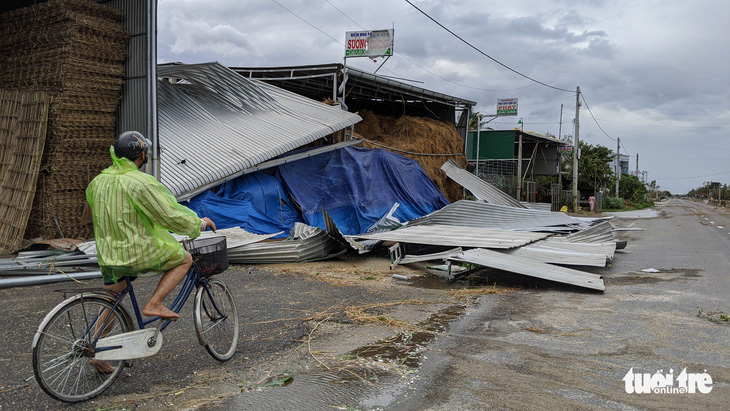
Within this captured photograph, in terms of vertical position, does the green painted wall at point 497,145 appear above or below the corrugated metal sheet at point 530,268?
above

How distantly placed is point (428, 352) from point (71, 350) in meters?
2.82

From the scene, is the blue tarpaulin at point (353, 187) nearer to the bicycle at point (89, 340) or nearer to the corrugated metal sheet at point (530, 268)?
the corrugated metal sheet at point (530, 268)

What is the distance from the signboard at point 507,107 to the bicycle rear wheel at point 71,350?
3507 cm

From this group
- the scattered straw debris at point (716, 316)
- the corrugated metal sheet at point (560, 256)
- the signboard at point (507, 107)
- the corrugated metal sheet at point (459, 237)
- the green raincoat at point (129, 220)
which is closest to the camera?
the green raincoat at point (129, 220)

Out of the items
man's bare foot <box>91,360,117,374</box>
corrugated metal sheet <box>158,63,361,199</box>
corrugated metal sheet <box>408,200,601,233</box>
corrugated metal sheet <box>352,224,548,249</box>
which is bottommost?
man's bare foot <box>91,360,117,374</box>

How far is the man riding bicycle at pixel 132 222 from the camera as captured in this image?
3785 millimetres

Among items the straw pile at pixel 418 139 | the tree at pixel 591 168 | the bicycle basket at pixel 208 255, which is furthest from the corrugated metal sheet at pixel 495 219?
the tree at pixel 591 168

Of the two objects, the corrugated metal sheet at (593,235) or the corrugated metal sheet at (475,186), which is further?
the corrugated metal sheet at (475,186)

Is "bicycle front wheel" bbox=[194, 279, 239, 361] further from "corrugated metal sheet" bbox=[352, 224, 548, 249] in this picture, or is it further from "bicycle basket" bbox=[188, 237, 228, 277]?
"corrugated metal sheet" bbox=[352, 224, 548, 249]

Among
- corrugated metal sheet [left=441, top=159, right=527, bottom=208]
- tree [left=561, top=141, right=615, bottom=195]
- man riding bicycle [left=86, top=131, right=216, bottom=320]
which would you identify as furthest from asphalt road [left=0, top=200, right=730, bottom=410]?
tree [left=561, top=141, right=615, bottom=195]

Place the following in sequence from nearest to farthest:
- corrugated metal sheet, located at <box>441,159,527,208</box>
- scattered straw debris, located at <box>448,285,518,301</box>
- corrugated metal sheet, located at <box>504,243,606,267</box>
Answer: scattered straw debris, located at <box>448,285,518,301</box>
corrugated metal sheet, located at <box>504,243,606,267</box>
corrugated metal sheet, located at <box>441,159,527,208</box>

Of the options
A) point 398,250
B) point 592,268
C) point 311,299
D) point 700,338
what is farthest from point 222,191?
point 700,338

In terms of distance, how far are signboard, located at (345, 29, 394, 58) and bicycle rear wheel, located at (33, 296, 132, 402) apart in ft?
55.4

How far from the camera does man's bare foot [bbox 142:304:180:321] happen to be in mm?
3883
